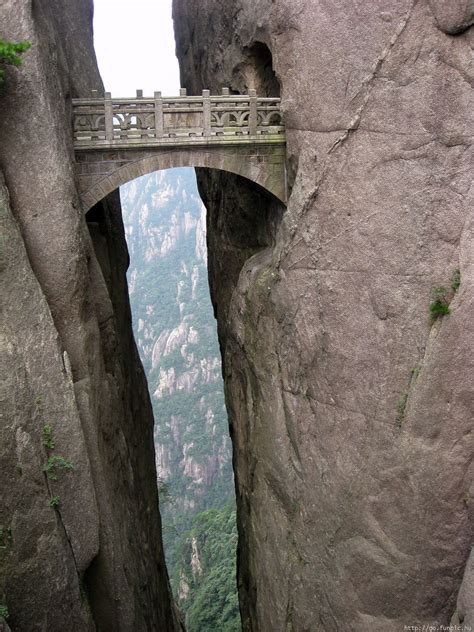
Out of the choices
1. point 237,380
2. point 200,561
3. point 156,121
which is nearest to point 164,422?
point 200,561

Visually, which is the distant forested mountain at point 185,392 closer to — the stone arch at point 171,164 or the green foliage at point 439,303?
the stone arch at point 171,164

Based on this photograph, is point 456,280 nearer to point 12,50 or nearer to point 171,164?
point 171,164

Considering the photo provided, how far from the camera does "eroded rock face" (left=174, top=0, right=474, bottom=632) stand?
1116cm

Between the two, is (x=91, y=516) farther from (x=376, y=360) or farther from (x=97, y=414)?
(x=376, y=360)

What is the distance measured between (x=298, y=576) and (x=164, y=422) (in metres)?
65.5

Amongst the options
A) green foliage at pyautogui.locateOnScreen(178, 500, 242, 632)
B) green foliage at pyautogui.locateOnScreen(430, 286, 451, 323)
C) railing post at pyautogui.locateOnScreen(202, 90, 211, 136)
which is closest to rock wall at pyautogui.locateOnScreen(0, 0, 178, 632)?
railing post at pyautogui.locateOnScreen(202, 90, 211, 136)

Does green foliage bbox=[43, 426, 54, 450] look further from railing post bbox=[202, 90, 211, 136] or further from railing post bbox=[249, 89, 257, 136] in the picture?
railing post bbox=[249, 89, 257, 136]

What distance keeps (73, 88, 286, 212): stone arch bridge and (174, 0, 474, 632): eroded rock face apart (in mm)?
762

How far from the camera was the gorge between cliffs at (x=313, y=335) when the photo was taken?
1100 centimetres

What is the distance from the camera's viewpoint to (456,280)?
11.1 metres

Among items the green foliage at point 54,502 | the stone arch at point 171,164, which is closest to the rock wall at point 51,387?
the green foliage at point 54,502

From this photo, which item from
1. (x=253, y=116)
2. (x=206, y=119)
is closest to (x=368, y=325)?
(x=253, y=116)

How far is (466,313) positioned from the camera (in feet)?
35.8

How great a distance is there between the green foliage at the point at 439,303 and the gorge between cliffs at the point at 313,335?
0.03 metres
